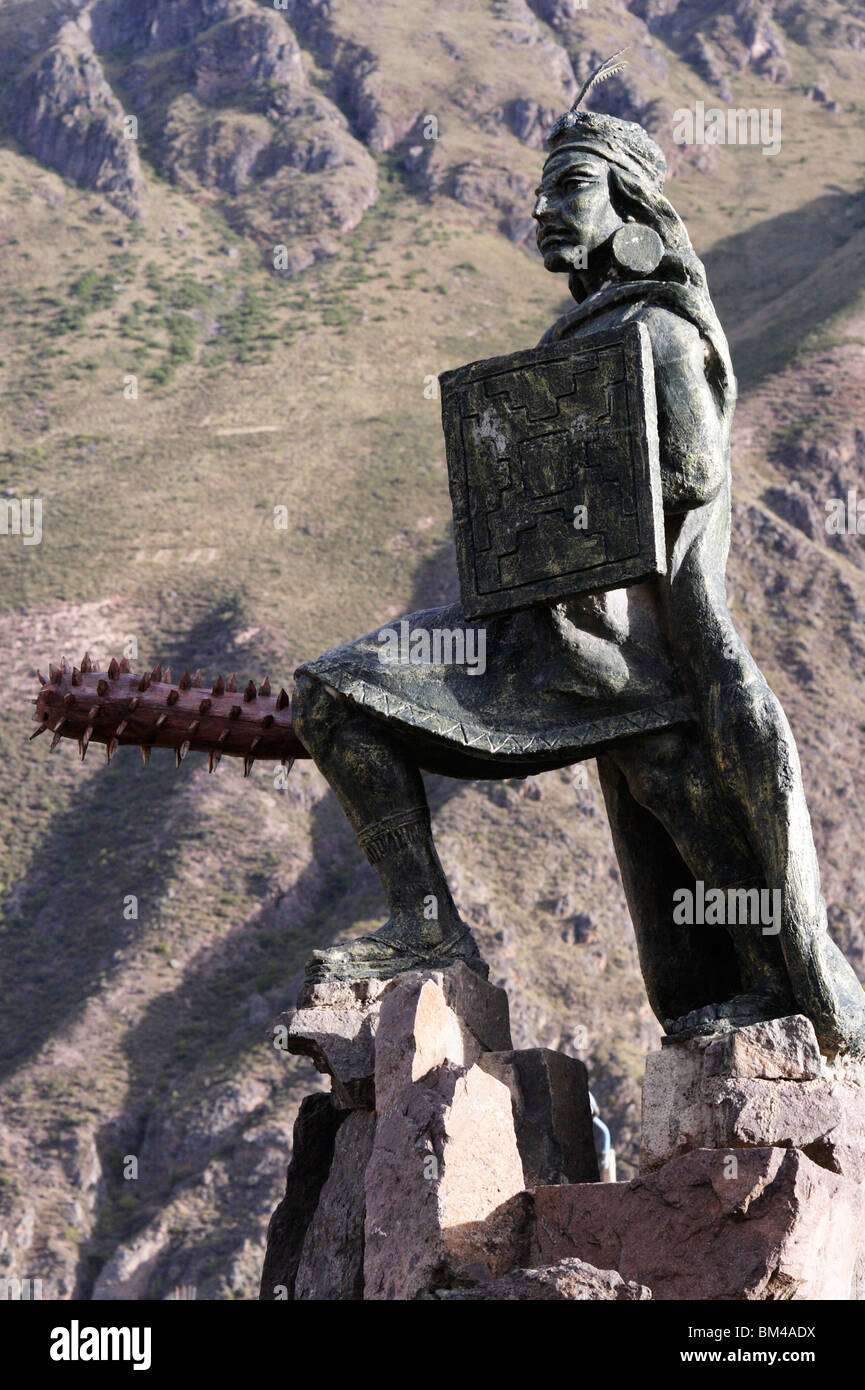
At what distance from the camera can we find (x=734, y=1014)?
604 centimetres

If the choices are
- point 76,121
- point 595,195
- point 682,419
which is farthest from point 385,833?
point 76,121

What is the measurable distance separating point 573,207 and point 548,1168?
3.04m

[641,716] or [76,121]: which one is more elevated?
[76,121]

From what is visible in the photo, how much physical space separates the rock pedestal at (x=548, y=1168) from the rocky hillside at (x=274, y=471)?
135ft

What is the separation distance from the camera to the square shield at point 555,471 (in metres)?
6.12

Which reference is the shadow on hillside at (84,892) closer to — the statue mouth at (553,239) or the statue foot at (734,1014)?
the statue mouth at (553,239)

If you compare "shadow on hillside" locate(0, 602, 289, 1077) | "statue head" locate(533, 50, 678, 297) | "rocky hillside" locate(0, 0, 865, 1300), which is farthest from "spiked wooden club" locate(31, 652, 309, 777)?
"shadow on hillside" locate(0, 602, 289, 1077)

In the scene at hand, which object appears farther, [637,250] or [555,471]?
[637,250]

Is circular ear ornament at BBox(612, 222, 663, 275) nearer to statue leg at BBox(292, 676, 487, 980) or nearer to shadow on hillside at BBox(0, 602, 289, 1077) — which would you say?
statue leg at BBox(292, 676, 487, 980)

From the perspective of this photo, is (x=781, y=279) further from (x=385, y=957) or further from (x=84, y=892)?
(x=385, y=957)

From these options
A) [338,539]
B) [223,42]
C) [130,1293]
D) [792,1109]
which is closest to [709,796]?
[792,1109]

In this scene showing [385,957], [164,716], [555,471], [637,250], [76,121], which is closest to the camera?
[555,471]

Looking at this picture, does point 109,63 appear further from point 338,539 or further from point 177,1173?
point 177,1173

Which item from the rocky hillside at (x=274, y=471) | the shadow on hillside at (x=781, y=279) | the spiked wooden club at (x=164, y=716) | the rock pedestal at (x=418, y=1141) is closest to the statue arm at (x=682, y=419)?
the spiked wooden club at (x=164, y=716)
